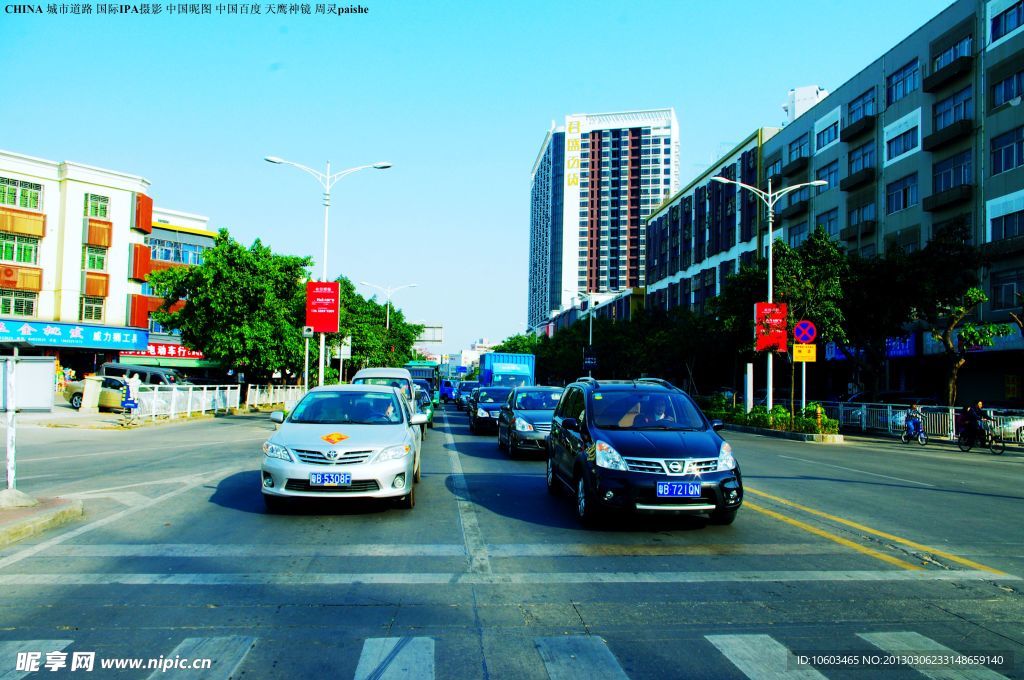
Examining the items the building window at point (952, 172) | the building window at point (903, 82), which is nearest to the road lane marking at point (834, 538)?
the building window at point (952, 172)

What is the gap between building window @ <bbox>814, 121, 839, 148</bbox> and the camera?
4672 centimetres

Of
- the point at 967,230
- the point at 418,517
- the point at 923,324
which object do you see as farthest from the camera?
the point at 923,324

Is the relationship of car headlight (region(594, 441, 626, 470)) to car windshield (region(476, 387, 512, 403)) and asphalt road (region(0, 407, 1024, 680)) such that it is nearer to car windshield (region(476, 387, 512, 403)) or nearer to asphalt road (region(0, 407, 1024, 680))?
asphalt road (region(0, 407, 1024, 680))

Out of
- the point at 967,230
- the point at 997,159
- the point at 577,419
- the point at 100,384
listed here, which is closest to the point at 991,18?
the point at 997,159

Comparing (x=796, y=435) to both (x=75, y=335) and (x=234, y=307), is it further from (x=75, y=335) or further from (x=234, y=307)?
(x=75, y=335)

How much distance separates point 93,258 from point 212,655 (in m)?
51.4

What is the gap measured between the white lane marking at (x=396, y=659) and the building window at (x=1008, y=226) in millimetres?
34373

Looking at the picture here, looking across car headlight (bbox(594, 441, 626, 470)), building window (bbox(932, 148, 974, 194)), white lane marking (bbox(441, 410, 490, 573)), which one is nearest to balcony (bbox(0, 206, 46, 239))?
white lane marking (bbox(441, 410, 490, 573))

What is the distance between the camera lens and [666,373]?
53.7 m

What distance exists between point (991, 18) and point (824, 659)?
124 feet

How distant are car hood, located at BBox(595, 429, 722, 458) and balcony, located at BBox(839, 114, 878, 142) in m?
39.8

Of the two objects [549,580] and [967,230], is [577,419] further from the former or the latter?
[967,230]

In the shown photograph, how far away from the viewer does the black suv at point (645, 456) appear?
7742mm

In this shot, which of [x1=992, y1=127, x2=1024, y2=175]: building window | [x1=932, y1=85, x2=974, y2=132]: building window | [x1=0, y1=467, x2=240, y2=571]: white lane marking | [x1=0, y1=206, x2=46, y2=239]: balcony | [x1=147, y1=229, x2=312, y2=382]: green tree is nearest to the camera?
[x1=0, y1=467, x2=240, y2=571]: white lane marking
